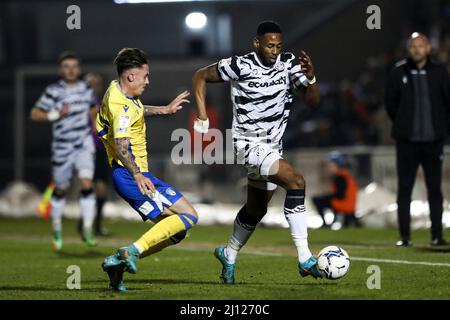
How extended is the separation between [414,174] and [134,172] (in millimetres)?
5760

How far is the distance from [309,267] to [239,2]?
18.5 meters

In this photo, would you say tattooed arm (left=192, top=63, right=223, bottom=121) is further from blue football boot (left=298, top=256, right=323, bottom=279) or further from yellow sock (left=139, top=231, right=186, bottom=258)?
blue football boot (left=298, top=256, right=323, bottom=279)

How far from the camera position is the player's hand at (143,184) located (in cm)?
868

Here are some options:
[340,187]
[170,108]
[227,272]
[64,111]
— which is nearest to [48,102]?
[64,111]

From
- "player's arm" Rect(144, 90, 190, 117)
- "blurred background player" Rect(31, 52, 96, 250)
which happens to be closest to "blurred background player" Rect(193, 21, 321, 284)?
"player's arm" Rect(144, 90, 190, 117)

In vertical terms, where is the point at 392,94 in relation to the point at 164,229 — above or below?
above

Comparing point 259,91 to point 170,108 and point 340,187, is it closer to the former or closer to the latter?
point 170,108

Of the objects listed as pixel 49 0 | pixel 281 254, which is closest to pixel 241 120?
pixel 281 254

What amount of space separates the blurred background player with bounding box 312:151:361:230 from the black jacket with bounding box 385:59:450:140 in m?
Answer: 4.88

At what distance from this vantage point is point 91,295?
8680 mm

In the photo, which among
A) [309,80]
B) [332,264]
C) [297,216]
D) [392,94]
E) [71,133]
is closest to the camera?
[332,264]

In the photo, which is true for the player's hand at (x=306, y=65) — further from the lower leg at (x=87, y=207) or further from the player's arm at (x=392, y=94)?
the lower leg at (x=87, y=207)

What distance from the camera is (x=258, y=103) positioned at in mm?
9594

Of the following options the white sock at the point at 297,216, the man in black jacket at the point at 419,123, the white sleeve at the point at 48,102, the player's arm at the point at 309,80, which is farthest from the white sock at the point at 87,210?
the white sock at the point at 297,216
